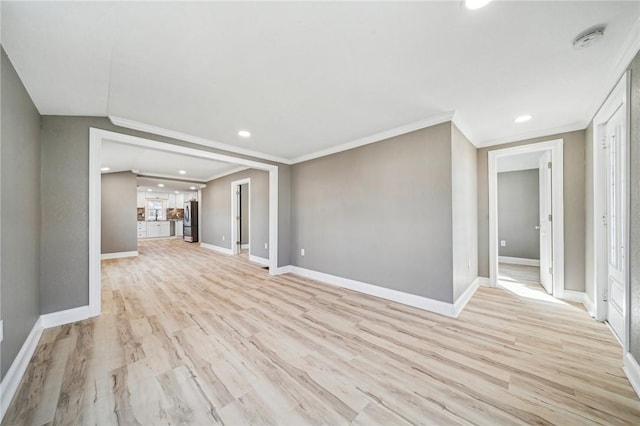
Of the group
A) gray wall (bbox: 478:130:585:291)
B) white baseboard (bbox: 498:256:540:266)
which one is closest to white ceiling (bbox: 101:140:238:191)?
gray wall (bbox: 478:130:585:291)

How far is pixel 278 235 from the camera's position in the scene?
4.45 m

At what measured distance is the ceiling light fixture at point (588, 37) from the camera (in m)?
1.40

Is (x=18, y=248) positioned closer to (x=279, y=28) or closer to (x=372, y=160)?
(x=279, y=28)

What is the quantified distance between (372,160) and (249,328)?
2649 millimetres

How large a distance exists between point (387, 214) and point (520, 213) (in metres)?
4.55

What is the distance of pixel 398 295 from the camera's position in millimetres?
2945

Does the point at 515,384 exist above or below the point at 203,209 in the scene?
below

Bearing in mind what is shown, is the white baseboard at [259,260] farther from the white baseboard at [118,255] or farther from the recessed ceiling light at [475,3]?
the recessed ceiling light at [475,3]

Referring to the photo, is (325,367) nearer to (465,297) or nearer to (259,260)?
(465,297)

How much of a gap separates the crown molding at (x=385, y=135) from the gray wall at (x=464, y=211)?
0.18 meters

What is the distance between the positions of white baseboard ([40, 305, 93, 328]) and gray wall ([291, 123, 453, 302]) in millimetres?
2988

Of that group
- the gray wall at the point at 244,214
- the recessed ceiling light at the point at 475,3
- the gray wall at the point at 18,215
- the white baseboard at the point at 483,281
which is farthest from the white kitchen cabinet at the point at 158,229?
the recessed ceiling light at the point at 475,3

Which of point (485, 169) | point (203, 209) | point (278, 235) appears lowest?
point (278, 235)

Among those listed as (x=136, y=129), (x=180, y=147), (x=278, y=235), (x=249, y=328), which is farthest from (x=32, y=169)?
(x=278, y=235)
